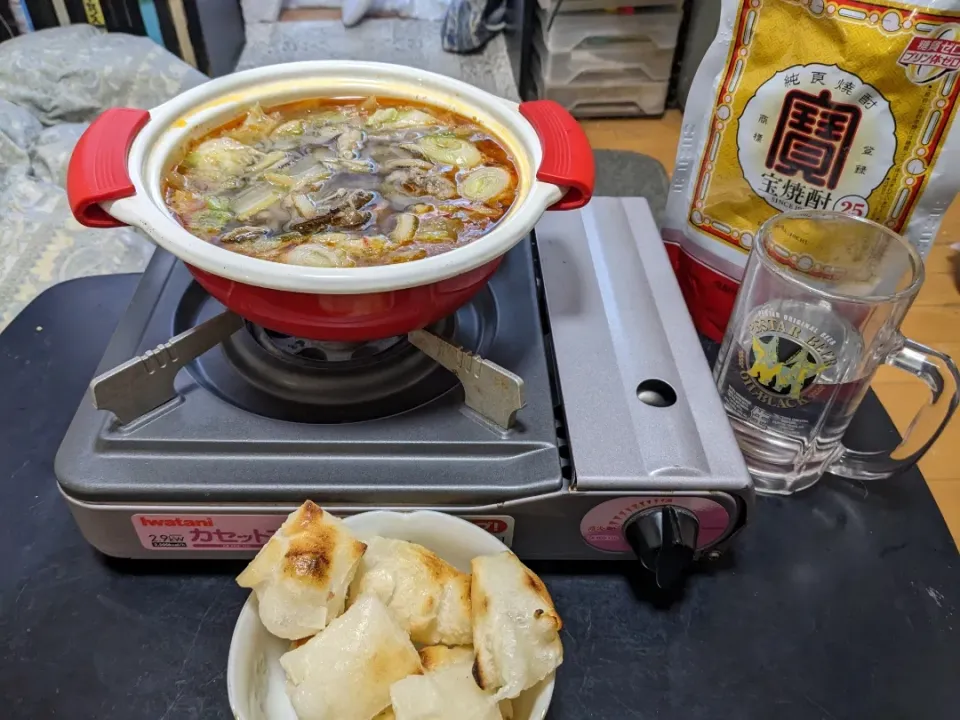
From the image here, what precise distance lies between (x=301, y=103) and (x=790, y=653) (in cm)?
73

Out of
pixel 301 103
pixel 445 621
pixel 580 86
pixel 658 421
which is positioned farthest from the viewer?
pixel 580 86

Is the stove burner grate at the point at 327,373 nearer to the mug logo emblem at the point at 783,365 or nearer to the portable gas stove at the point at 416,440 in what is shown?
the portable gas stove at the point at 416,440

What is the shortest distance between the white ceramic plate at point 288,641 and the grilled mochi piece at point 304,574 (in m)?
0.02

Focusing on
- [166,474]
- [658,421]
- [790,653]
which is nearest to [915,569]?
[790,653]

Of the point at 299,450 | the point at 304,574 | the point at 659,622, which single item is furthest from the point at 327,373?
the point at 659,622

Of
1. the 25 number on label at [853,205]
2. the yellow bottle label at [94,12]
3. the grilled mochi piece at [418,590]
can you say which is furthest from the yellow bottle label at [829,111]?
the yellow bottle label at [94,12]

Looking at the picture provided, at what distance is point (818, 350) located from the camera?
68 centimetres

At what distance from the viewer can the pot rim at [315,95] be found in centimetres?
55

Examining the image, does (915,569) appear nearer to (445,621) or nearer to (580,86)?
(445,621)

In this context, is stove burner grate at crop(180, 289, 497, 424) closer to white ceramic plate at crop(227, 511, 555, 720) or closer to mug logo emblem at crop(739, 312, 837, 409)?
white ceramic plate at crop(227, 511, 555, 720)

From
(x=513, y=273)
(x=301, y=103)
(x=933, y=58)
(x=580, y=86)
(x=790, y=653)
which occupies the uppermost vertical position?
(x=933, y=58)

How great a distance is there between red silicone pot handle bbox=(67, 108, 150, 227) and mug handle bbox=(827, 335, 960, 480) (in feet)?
2.21

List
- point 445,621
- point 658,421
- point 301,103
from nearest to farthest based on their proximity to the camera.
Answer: point 445,621 < point 658,421 < point 301,103

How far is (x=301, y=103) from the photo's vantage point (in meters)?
0.82
